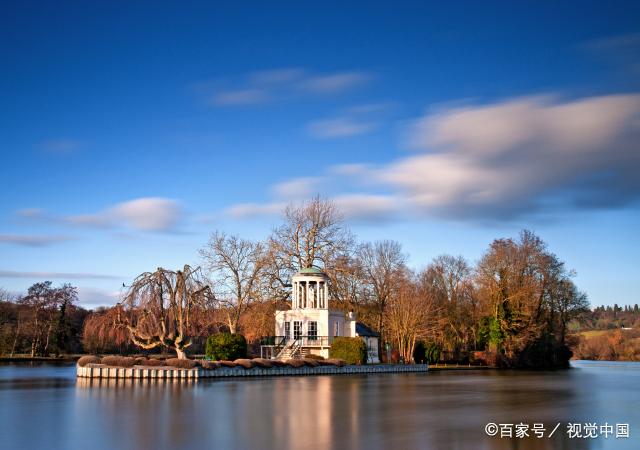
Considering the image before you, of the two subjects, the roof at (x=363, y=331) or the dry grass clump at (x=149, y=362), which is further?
the roof at (x=363, y=331)

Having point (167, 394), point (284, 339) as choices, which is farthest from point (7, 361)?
point (167, 394)

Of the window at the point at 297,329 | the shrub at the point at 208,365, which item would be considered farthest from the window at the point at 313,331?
the shrub at the point at 208,365

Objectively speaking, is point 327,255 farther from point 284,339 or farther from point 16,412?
point 16,412

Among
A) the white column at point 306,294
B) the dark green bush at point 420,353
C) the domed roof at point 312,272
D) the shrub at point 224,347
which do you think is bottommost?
the dark green bush at point 420,353

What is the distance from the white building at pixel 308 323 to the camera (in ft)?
168

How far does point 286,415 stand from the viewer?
1945 centimetres

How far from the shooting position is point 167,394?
2617 cm

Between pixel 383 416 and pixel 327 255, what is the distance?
39906mm

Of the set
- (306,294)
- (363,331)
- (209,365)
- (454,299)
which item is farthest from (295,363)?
(454,299)

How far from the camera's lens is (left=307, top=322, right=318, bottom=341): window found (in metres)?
51.7

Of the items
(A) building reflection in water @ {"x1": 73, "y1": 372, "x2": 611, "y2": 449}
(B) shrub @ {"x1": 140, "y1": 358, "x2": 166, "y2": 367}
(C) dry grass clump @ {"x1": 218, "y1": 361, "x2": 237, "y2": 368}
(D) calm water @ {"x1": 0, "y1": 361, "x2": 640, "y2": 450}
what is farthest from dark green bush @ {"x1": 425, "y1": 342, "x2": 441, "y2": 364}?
(B) shrub @ {"x1": 140, "y1": 358, "x2": 166, "y2": 367}

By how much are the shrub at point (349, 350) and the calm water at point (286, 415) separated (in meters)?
16.5

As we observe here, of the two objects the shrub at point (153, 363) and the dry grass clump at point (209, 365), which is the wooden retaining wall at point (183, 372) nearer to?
the dry grass clump at point (209, 365)

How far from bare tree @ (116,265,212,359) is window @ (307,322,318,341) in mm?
12218
